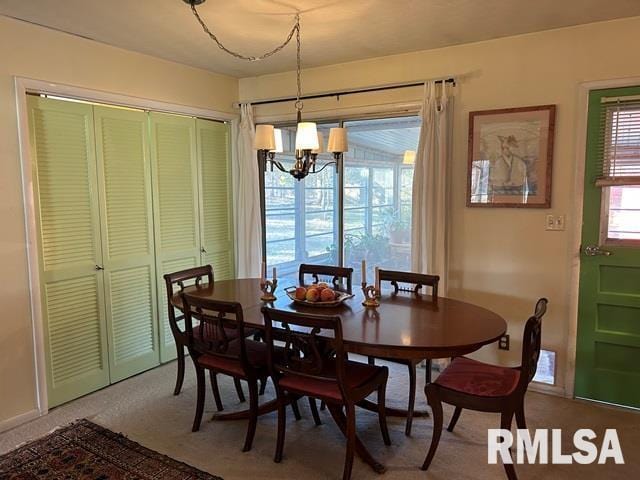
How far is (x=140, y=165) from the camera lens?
3588 millimetres

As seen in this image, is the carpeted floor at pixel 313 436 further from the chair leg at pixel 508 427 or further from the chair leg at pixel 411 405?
the chair leg at pixel 508 427

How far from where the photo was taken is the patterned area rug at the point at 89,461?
2.37 meters

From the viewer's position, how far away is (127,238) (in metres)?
3.53

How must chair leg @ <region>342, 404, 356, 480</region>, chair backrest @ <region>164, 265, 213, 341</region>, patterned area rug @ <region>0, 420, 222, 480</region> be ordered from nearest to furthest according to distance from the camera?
chair leg @ <region>342, 404, 356, 480</region> → patterned area rug @ <region>0, 420, 222, 480</region> → chair backrest @ <region>164, 265, 213, 341</region>

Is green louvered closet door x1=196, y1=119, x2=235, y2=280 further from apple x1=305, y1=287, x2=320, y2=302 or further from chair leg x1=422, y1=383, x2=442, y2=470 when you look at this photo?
chair leg x1=422, y1=383, x2=442, y2=470

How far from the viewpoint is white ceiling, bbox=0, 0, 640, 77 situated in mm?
2605

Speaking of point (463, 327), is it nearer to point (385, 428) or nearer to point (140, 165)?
point (385, 428)

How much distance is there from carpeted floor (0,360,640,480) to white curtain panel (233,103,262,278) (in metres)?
1.33

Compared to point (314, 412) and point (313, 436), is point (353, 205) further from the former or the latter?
point (313, 436)

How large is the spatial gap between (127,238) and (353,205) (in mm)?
1895

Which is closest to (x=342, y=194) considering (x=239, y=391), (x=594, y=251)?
(x=239, y=391)

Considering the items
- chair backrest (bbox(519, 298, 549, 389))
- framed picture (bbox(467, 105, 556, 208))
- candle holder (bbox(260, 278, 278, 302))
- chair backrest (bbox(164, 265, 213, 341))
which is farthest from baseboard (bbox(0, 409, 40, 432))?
Result: framed picture (bbox(467, 105, 556, 208))

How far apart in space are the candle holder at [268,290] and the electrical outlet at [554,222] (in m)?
1.92

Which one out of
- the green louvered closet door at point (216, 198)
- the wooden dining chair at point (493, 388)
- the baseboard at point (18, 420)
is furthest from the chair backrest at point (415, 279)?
the baseboard at point (18, 420)
